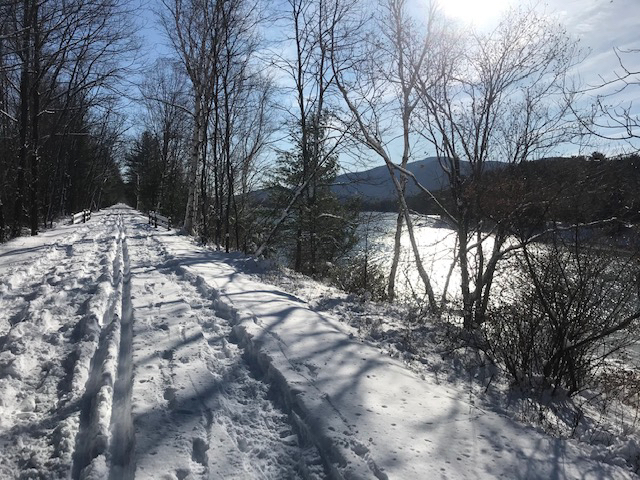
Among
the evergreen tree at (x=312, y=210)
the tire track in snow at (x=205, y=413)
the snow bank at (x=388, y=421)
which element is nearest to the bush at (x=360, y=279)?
the evergreen tree at (x=312, y=210)

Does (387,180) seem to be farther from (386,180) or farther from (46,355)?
(46,355)

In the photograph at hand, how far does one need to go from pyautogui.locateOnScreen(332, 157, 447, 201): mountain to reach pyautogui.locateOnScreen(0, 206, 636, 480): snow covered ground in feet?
22.9

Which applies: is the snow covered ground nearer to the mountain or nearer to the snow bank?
the snow bank

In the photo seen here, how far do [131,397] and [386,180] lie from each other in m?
11.0

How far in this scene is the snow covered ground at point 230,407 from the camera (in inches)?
101

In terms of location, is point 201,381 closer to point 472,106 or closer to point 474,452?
point 474,452

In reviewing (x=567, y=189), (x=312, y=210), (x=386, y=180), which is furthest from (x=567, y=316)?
(x=312, y=210)

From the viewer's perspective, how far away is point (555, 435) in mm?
3371

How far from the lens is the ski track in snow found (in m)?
2.54

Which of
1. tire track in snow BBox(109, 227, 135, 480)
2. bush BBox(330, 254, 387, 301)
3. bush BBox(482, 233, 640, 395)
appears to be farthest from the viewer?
bush BBox(330, 254, 387, 301)

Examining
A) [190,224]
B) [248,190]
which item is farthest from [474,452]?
[248,190]

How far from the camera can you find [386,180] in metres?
13.1

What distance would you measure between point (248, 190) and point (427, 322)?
2275cm

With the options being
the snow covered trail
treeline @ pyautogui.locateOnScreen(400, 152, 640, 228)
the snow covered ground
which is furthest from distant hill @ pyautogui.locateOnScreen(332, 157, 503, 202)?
the snow covered trail
